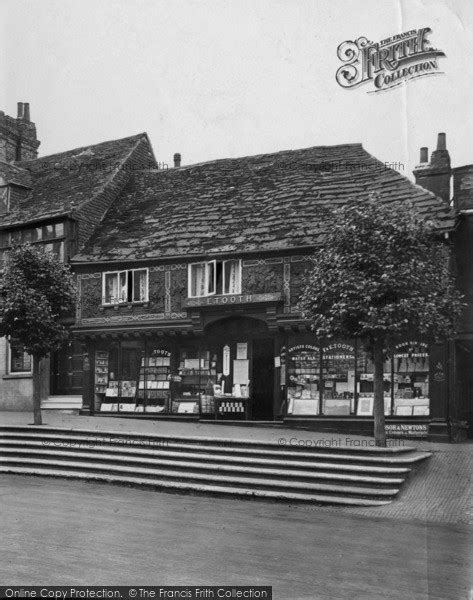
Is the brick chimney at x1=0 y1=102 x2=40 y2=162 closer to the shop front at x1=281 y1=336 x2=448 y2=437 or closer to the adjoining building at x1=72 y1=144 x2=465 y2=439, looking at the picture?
the adjoining building at x1=72 y1=144 x2=465 y2=439

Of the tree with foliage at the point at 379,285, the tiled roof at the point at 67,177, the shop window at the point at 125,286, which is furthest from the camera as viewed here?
the tiled roof at the point at 67,177

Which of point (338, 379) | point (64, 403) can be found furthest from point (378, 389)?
point (64, 403)

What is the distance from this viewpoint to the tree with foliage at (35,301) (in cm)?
2039

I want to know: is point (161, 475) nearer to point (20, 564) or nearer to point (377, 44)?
point (20, 564)

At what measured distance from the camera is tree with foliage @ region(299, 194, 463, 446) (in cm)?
1627

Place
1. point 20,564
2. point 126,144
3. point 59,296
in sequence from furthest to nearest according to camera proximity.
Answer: point 126,144, point 59,296, point 20,564

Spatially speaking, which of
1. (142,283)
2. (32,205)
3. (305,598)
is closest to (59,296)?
(142,283)

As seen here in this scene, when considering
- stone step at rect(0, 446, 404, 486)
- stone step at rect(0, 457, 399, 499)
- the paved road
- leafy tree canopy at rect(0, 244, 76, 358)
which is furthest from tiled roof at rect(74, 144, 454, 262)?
the paved road

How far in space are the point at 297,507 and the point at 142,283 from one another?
41.5 feet

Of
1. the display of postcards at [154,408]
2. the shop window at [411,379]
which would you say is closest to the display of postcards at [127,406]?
the display of postcards at [154,408]

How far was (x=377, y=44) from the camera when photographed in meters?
12.4

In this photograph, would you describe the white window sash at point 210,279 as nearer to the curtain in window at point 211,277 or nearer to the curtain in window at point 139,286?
the curtain in window at point 211,277

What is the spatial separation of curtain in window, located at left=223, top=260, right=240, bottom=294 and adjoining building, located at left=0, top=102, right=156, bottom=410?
6168mm

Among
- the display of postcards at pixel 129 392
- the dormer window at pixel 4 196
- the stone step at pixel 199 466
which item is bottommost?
the stone step at pixel 199 466
